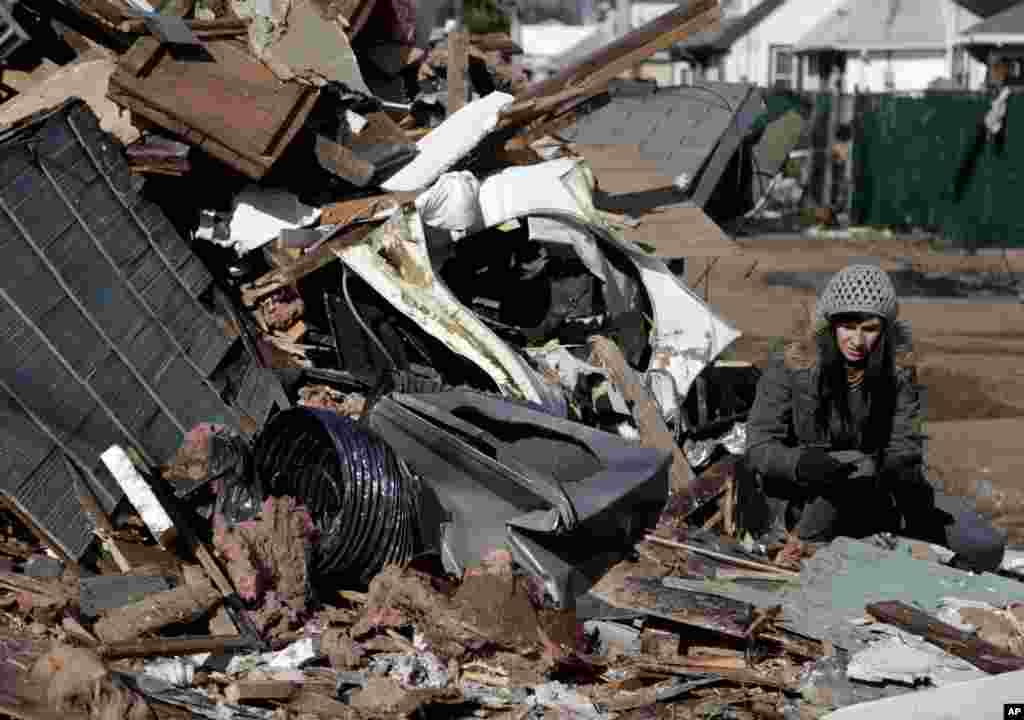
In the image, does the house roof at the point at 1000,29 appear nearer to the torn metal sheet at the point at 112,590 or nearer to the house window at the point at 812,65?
the house window at the point at 812,65

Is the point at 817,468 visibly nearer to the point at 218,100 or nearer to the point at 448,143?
the point at 448,143

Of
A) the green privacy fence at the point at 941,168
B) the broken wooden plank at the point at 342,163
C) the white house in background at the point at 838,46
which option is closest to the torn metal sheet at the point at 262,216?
the broken wooden plank at the point at 342,163

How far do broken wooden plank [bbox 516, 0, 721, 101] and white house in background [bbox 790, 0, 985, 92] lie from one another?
27.9 meters

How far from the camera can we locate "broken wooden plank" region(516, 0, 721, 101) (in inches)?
361

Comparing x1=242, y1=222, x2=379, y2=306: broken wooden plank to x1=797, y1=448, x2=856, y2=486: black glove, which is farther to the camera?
x1=242, y1=222, x2=379, y2=306: broken wooden plank

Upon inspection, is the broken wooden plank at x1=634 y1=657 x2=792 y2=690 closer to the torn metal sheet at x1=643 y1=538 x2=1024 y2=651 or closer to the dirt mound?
the torn metal sheet at x1=643 y1=538 x2=1024 y2=651

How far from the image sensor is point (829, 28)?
39.2m

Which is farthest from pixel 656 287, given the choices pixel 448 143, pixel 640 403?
pixel 448 143

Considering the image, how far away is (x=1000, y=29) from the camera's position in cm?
3106

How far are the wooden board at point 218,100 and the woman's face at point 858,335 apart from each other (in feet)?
9.73

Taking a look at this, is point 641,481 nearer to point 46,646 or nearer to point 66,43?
point 46,646

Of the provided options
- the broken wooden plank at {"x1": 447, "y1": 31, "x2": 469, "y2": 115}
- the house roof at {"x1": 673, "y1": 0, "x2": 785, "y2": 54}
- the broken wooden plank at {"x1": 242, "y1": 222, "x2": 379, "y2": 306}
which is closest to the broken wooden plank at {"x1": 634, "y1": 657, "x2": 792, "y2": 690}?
the broken wooden plank at {"x1": 242, "y1": 222, "x2": 379, "y2": 306}

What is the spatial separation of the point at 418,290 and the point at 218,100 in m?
1.43

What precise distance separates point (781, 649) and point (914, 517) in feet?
4.88
